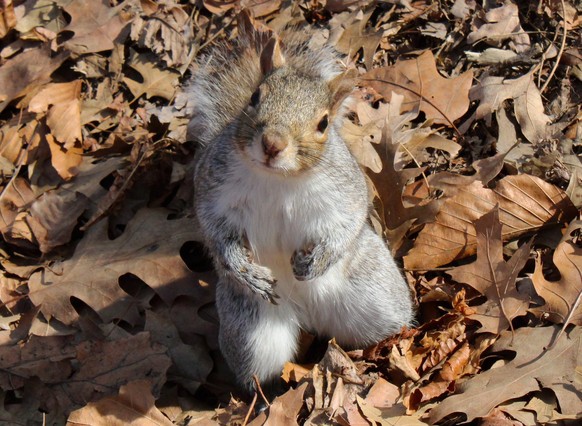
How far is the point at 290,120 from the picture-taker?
8.48 ft

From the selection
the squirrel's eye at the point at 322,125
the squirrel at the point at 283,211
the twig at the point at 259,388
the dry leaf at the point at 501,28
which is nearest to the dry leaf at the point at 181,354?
the squirrel at the point at 283,211

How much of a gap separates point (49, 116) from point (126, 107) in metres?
0.45

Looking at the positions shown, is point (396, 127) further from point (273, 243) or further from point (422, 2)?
point (273, 243)

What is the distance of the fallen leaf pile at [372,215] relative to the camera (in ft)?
10.4

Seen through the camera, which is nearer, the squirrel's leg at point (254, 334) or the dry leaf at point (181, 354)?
the squirrel's leg at point (254, 334)

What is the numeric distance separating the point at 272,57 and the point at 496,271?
1376mm

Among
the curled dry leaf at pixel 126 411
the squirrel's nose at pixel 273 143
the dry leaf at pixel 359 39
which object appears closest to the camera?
the squirrel's nose at pixel 273 143

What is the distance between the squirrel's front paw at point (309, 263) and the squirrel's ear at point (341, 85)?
60 cm

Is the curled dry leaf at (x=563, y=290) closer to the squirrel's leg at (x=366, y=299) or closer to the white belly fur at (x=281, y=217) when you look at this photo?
the squirrel's leg at (x=366, y=299)

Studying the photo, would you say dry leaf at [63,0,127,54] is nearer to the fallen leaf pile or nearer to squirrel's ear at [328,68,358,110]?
the fallen leaf pile

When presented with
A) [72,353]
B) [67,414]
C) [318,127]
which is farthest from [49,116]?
[318,127]

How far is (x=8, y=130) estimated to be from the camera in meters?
4.35

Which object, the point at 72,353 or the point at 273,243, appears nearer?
the point at 273,243

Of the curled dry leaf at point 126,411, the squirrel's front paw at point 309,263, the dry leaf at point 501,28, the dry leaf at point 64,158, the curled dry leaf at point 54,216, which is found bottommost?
the curled dry leaf at point 126,411
